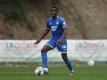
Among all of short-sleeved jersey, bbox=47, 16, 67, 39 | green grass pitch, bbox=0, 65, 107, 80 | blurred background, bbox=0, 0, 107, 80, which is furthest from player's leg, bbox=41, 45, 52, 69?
blurred background, bbox=0, 0, 107, 80

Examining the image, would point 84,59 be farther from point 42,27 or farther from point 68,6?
point 68,6

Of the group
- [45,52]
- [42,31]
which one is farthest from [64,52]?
[42,31]

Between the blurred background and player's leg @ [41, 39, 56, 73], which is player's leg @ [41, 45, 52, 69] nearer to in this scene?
player's leg @ [41, 39, 56, 73]

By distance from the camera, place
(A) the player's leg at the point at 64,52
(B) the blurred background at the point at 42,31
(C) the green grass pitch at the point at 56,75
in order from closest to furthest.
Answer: (C) the green grass pitch at the point at 56,75
(A) the player's leg at the point at 64,52
(B) the blurred background at the point at 42,31

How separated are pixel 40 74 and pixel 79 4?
84.9ft

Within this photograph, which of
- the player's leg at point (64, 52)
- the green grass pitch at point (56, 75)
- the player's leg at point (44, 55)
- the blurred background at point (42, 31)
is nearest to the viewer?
the green grass pitch at point (56, 75)

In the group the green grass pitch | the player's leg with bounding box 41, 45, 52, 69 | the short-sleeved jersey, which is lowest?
the green grass pitch

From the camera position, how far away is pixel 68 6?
137 feet

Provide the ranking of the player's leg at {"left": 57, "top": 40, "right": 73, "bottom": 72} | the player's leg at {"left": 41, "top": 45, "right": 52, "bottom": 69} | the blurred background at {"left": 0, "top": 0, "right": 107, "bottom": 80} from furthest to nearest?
the blurred background at {"left": 0, "top": 0, "right": 107, "bottom": 80}, the player's leg at {"left": 57, "top": 40, "right": 73, "bottom": 72}, the player's leg at {"left": 41, "top": 45, "right": 52, "bottom": 69}

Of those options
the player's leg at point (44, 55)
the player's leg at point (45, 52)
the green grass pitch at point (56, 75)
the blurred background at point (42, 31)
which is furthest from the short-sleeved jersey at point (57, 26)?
the blurred background at point (42, 31)

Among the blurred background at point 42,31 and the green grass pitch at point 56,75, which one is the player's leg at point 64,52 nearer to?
the green grass pitch at point 56,75

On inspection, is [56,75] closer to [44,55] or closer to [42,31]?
[44,55]

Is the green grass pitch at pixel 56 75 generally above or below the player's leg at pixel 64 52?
below

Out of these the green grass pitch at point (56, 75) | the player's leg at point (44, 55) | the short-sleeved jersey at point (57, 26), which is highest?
the short-sleeved jersey at point (57, 26)
